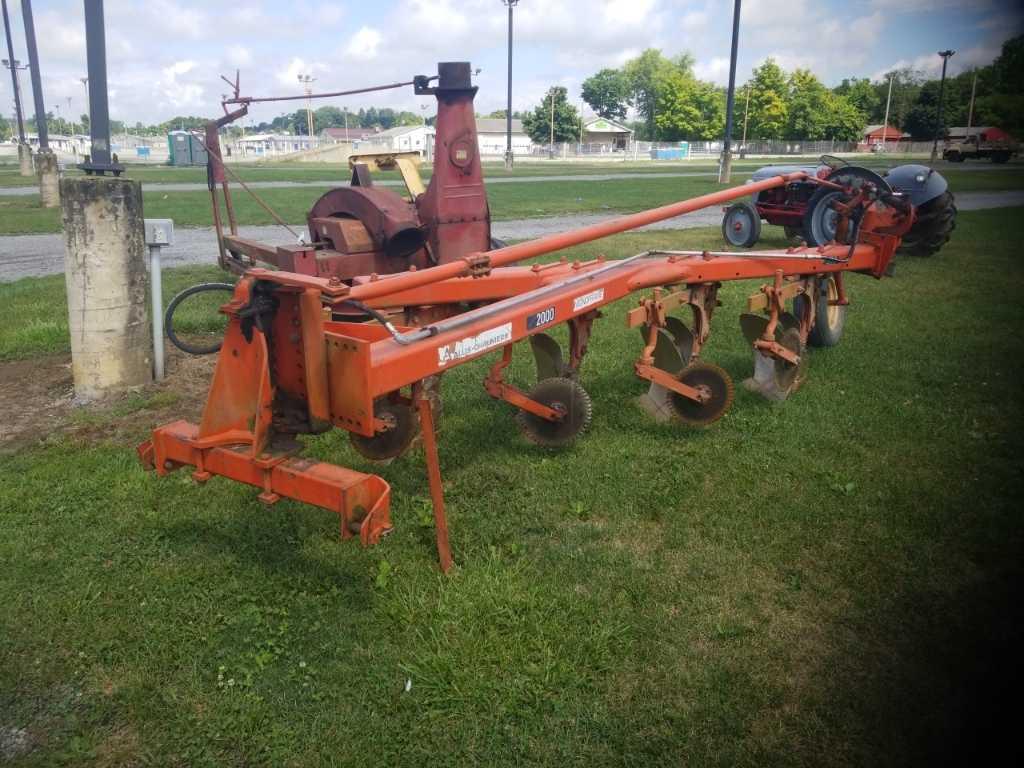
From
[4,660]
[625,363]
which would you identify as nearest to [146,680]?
[4,660]

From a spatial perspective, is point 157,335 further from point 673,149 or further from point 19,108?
point 673,149

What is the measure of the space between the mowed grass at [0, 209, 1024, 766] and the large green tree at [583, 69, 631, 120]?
111 m

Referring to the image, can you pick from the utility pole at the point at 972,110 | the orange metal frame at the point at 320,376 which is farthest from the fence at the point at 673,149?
the utility pole at the point at 972,110

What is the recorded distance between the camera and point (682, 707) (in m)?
2.96

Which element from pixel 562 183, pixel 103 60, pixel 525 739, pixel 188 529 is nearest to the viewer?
A: pixel 525 739

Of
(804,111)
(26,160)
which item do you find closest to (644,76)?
(804,111)

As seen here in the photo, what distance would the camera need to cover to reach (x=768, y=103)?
238 ft

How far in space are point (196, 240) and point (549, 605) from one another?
12903 millimetres

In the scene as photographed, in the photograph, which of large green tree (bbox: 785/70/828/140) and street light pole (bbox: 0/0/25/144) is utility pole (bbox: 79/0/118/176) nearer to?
street light pole (bbox: 0/0/25/144)

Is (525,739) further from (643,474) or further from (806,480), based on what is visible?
(806,480)

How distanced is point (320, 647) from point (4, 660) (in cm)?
120

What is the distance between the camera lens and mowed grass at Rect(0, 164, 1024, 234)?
1750 cm

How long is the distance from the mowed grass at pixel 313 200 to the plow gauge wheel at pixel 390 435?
13.4m

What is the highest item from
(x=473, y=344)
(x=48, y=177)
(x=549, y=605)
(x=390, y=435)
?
(x=48, y=177)
